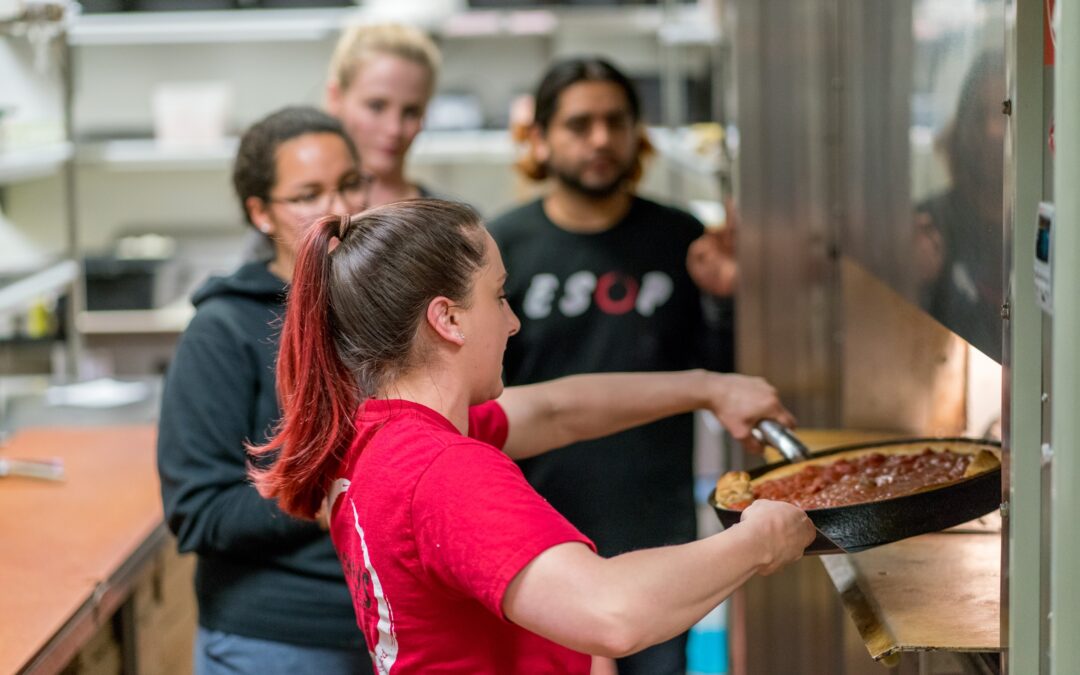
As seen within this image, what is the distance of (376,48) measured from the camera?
282 cm

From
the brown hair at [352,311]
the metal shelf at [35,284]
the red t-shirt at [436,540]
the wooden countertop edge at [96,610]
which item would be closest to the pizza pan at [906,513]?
the red t-shirt at [436,540]

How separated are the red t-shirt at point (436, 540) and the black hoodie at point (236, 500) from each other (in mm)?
491

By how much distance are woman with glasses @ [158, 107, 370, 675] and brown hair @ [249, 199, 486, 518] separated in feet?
1.45

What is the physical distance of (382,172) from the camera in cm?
284

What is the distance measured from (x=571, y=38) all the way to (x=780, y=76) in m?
2.99

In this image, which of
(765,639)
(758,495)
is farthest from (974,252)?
(765,639)

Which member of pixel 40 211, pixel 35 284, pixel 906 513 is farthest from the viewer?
pixel 40 211

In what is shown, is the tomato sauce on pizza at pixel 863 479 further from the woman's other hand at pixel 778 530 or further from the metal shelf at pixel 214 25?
the metal shelf at pixel 214 25

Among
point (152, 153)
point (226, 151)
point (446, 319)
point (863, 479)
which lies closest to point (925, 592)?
point (863, 479)

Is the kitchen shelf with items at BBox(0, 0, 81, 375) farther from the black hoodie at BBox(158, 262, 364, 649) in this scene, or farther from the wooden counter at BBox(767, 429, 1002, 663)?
the wooden counter at BBox(767, 429, 1002, 663)

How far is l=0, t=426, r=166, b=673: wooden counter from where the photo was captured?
189 cm

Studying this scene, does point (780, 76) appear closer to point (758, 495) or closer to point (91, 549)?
point (758, 495)

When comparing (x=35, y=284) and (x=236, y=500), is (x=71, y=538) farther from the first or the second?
(x=35, y=284)

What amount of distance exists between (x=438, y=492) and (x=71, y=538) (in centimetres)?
137
